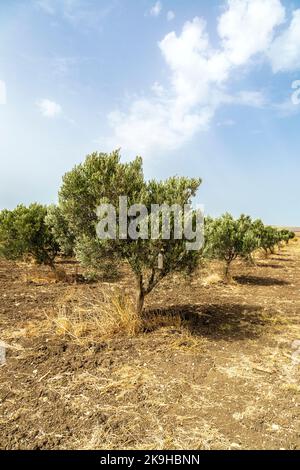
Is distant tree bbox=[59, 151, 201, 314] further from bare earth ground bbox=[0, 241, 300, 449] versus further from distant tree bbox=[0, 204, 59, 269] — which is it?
distant tree bbox=[0, 204, 59, 269]

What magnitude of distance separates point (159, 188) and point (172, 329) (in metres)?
3.88

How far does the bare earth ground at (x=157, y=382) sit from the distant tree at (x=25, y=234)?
207 inches

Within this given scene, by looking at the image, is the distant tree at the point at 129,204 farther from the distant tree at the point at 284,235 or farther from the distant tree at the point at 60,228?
the distant tree at the point at 284,235

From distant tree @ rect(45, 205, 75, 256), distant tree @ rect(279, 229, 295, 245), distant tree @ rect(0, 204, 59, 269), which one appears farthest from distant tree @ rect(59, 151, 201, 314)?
distant tree @ rect(279, 229, 295, 245)

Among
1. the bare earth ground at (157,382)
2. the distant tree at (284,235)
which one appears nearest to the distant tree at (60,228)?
the bare earth ground at (157,382)

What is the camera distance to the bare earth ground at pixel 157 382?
194 inches

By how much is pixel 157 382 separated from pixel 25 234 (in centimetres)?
1209

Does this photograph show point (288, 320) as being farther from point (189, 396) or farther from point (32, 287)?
point (32, 287)

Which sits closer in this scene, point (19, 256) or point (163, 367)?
point (163, 367)

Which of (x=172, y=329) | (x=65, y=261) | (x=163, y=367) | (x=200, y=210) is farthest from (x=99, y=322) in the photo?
(x=65, y=261)

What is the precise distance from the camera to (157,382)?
21.2 feet

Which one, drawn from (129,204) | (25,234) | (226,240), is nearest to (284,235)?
(226,240)

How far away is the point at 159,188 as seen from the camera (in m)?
9.23

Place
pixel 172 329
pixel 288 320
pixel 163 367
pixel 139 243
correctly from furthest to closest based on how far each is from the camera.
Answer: pixel 288 320 < pixel 172 329 < pixel 139 243 < pixel 163 367
